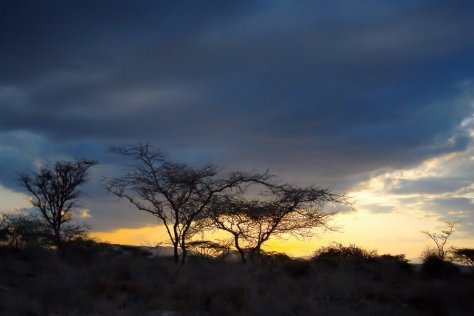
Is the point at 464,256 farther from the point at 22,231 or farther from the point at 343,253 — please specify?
the point at 22,231

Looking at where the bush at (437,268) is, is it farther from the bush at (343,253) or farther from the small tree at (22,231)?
the small tree at (22,231)

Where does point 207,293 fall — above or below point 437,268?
below

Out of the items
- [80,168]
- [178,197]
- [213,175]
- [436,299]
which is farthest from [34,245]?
[436,299]

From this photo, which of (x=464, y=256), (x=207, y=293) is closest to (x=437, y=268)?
(x=464, y=256)

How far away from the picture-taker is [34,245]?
32.6 meters

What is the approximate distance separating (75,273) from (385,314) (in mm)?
10704

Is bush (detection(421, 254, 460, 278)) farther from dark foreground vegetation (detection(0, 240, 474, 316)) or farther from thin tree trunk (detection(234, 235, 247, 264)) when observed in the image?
thin tree trunk (detection(234, 235, 247, 264))

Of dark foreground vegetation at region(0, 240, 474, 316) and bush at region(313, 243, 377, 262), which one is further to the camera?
bush at region(313, 243, 377, 262)

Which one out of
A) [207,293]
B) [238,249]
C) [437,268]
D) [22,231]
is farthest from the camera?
[22,231]

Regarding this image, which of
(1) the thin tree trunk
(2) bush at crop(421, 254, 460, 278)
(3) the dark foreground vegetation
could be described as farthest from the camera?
(2) bush at crop(421, 254, 460, 278)

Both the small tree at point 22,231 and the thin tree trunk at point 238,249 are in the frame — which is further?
the small tree at point 22,231

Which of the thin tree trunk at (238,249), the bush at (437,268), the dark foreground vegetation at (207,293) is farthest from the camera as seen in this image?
the bush at (437,268)

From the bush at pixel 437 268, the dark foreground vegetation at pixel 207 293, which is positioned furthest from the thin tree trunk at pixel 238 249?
the bush at pixel 437 268

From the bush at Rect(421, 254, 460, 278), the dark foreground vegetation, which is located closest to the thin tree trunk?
the dark foreground vegetation
